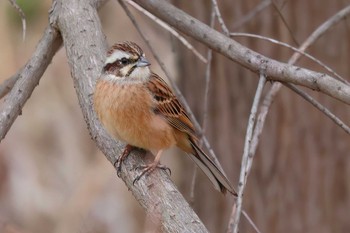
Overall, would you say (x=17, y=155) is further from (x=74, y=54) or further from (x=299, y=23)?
(x=74, y=54)

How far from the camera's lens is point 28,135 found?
10.8 m

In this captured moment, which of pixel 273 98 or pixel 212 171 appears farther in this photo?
pixel 212 171

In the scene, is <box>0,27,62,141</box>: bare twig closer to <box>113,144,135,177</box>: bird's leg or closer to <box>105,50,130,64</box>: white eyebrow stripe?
<box>105,50,130,64</box>: white eyebrow stripe

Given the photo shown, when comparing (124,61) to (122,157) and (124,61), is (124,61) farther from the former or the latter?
(122,157)

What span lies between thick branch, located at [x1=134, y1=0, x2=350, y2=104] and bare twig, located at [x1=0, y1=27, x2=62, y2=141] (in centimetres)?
55

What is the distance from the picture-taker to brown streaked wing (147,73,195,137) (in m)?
4.50

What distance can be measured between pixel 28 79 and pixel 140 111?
0.63 m

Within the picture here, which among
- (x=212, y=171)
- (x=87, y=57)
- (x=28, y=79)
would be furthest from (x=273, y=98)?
(x=28, y=79)

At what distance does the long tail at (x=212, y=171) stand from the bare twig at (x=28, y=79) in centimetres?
99

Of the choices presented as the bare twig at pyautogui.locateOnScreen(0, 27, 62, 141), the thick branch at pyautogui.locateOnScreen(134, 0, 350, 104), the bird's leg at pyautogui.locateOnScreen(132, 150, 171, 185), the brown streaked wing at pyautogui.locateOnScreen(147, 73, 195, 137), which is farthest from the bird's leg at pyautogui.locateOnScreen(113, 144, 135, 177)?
the thick branch at pyautogui.locateOnScreen(134, 0, 350, 104)

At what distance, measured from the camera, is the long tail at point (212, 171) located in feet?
13.9

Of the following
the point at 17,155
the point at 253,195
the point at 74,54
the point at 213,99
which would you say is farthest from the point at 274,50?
the point at 17,155

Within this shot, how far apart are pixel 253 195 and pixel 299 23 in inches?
57.9

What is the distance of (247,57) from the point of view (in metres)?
3.73
